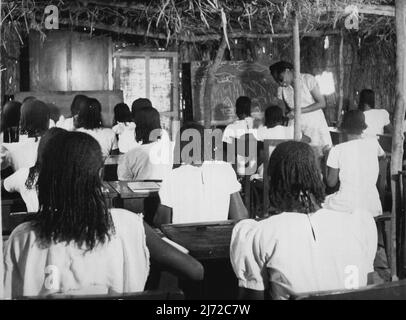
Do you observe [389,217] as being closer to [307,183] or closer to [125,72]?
[307,183]

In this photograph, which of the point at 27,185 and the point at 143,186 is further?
the point at 143,186

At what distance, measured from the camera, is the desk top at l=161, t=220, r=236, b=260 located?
3488 mm

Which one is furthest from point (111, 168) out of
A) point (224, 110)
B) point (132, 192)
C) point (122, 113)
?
point (224, 110)

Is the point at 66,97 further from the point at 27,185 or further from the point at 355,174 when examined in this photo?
the point at 355,174

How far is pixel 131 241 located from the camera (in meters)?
2.86

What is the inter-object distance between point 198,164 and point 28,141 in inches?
69.0

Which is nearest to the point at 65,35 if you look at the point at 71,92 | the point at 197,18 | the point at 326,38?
the point at 71,92

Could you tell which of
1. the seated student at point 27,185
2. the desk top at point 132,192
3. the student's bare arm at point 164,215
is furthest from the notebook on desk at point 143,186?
the seated student at point 27,185

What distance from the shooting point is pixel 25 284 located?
108 inches

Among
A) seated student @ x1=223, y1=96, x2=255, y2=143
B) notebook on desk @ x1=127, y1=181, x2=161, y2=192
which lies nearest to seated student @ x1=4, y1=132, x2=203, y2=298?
notebook on desk @ x1=127, y1=181, x2=161, y2=192

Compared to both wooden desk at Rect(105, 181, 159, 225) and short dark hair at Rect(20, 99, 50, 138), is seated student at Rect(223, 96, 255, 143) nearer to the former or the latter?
wooden desk at Rect(105, 181, 159, 225)

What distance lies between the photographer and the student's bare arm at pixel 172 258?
295cm

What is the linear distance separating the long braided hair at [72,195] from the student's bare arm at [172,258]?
0.73 feet

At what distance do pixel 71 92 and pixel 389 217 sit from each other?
5.95m
